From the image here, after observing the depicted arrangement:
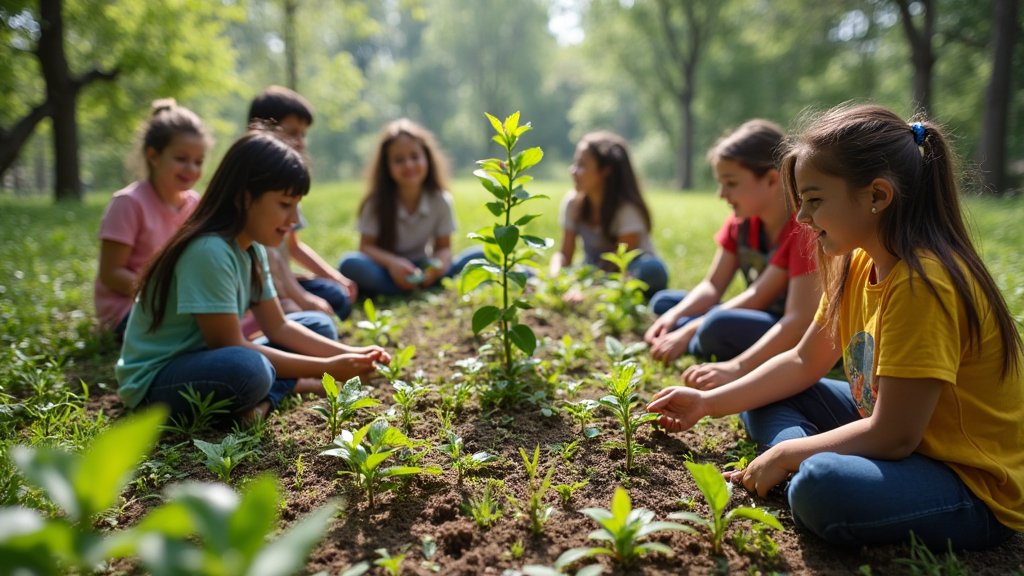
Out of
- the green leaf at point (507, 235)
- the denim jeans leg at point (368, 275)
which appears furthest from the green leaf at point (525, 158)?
the denim jeans leg at point (368, 275)

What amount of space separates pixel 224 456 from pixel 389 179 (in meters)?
3.27

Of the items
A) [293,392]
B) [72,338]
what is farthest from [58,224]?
[293,392]

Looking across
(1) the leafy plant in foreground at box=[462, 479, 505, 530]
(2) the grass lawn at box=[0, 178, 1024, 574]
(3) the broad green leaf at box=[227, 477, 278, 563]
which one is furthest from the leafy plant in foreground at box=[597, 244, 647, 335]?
(3) the broad green leaf at box=[227, 477, 278, 563]

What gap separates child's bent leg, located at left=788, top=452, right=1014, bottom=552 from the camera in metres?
1.65

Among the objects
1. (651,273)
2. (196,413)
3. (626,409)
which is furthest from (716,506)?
(651,273)

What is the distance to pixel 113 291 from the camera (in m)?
3.53

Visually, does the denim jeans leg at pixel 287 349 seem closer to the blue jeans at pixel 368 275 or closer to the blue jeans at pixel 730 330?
the blue jeans at pixel 368 275

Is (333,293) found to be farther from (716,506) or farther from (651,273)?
(716,506)

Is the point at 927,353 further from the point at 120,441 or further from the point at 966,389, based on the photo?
the point at 120,441

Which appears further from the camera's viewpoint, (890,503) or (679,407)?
(679,407)

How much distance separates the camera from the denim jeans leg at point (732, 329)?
3.18 meters

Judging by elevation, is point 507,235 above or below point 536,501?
above

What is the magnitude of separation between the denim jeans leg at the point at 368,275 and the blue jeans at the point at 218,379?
7.54 ft

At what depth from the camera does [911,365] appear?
160cm
